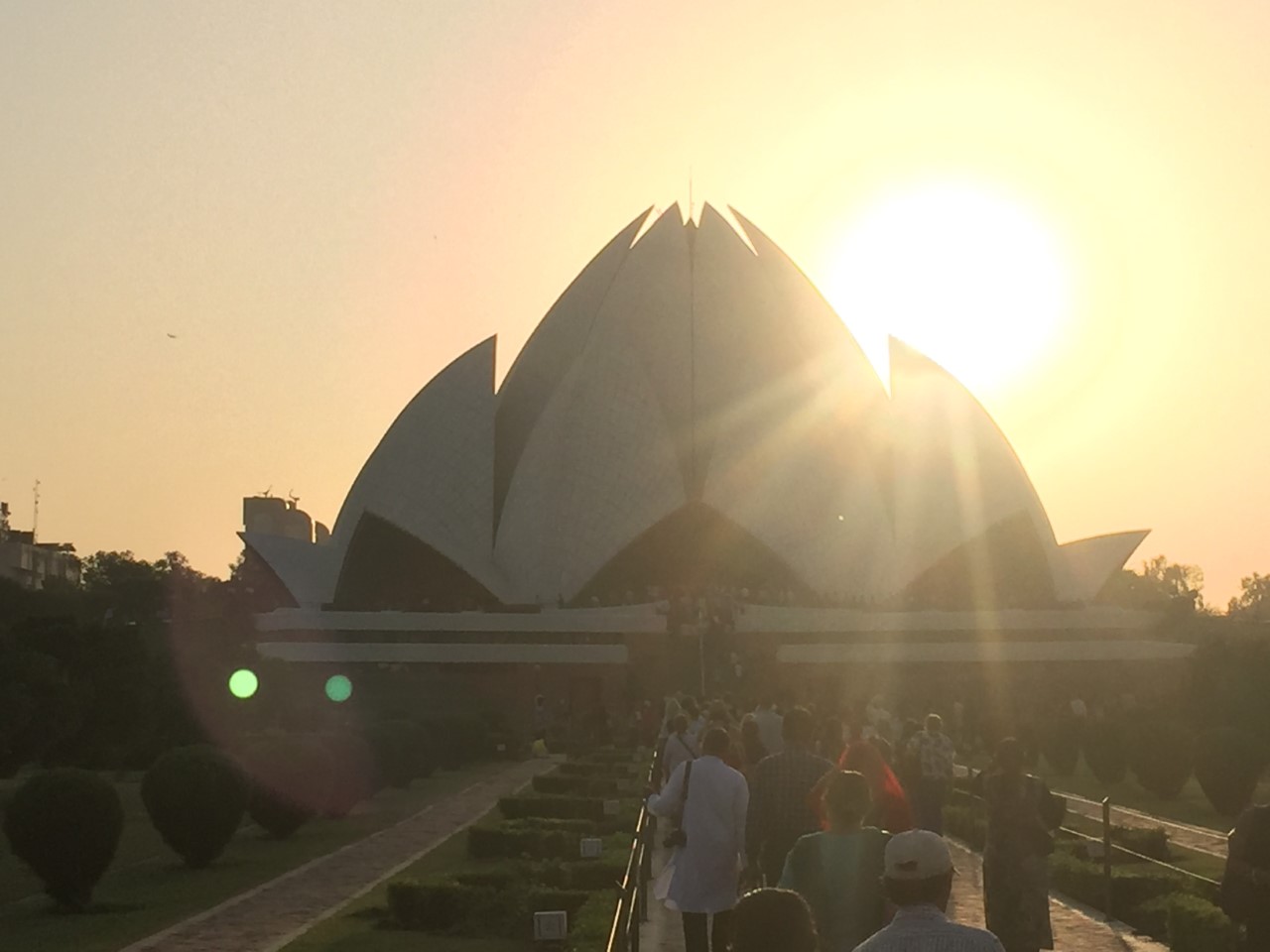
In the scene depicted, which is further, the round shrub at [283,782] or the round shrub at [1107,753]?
the round shrub at [1107,753]

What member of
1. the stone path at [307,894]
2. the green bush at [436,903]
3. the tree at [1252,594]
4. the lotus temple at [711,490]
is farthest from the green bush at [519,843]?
the tree at [1252,594]

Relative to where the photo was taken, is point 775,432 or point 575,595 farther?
point 775,432

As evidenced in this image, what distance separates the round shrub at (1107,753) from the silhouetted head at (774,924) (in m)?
14.9

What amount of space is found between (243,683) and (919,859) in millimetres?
19513

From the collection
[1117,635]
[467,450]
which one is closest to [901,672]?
[1117,635]

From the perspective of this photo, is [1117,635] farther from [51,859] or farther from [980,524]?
[51,859]

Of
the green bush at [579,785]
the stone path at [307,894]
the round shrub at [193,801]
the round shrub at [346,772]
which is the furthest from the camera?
the green bush at [579,785]

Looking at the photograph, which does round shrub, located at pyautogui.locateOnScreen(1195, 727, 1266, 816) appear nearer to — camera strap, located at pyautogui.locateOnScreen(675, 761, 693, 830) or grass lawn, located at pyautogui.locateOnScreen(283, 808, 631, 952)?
grass lawn, located at pyautogui.locateOnScreen(283, 808, 631, 952)

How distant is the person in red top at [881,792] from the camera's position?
5.32m

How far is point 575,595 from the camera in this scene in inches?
1348

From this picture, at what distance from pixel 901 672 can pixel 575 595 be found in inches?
275

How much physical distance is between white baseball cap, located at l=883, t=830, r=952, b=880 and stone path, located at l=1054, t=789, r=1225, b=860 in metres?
8.06

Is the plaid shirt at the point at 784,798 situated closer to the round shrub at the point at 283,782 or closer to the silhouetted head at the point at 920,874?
the silhouetted head at the point at 920,874

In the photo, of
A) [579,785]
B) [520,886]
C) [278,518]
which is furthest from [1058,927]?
[278,518]
